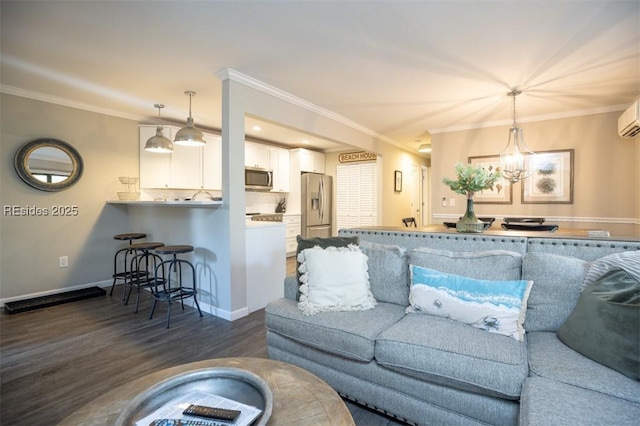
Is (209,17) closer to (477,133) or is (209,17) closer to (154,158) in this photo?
(154,158)

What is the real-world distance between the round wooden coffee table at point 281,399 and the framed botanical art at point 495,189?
464 centimetres

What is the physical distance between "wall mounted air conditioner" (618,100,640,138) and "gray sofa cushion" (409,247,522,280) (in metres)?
2.92

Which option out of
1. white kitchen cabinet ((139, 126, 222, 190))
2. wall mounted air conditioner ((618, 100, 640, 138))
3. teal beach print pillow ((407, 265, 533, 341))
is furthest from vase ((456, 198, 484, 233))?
white kitchen cabinet ((139, 126, 222, 190))

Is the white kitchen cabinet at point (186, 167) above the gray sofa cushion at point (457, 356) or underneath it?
above

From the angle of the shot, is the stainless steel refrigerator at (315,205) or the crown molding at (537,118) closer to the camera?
the crown molding at (537,118)

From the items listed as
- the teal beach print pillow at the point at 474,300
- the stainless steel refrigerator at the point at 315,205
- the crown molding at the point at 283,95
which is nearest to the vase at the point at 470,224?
the teal beach print pillow at the point at 474,300

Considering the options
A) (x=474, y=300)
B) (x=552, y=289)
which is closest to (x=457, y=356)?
(x=474, y=300)

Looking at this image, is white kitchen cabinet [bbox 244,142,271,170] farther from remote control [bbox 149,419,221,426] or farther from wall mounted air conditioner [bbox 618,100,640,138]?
wall mounted air conditioner [bbox 618,100,640,138]

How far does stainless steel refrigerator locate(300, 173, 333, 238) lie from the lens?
6.41 m

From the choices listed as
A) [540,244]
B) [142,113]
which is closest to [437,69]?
[540,244]

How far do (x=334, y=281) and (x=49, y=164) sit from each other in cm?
392

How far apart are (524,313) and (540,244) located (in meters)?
0.52

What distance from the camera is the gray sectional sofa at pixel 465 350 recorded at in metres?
1.14

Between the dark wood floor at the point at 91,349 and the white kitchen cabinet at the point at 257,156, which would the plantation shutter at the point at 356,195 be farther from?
the dark wood floor at the point at 91,349
